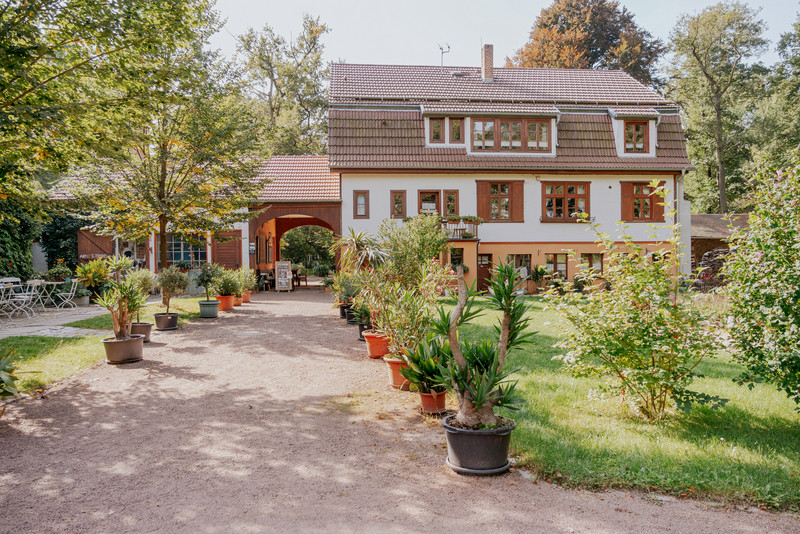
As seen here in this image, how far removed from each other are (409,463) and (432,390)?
130 cm

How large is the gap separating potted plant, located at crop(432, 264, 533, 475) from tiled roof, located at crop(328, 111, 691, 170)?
727 inches

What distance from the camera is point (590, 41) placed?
39250mm

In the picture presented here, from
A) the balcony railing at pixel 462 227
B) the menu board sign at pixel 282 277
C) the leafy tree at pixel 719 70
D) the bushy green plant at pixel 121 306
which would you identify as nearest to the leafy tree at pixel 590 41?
the leafy tree at pixel 719 70

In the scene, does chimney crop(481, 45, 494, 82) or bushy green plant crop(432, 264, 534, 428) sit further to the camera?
chimney crop(481, 45, 494, 82)

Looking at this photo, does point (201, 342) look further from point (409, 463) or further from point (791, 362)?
point (791, 362)

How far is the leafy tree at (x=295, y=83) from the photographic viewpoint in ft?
121

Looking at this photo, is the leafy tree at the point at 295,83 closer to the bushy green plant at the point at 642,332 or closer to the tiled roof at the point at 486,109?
the tiled roof at the point at 486,109

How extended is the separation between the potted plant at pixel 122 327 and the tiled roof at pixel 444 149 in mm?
14168

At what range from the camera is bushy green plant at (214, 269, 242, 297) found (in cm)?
1669

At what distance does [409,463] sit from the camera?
4.57 m

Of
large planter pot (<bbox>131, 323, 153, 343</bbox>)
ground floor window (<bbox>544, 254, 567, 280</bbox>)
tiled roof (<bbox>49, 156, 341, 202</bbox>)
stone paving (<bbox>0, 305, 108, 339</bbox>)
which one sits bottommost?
stone paving (<bbox>0, 305, 108, 339</bbox>)

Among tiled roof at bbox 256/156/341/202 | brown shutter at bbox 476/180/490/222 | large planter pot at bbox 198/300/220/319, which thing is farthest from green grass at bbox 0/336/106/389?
brown shutter at bbox 476/180/490/222

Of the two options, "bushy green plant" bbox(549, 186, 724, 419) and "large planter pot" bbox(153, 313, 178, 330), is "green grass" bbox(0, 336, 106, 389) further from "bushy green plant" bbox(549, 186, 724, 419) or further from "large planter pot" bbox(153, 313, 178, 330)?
"bushy green plant" bbox(549, 186, 724, 419)

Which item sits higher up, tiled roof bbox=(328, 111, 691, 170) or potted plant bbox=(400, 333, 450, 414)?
tiled roof bbox=(328, 111, 691, 170)
